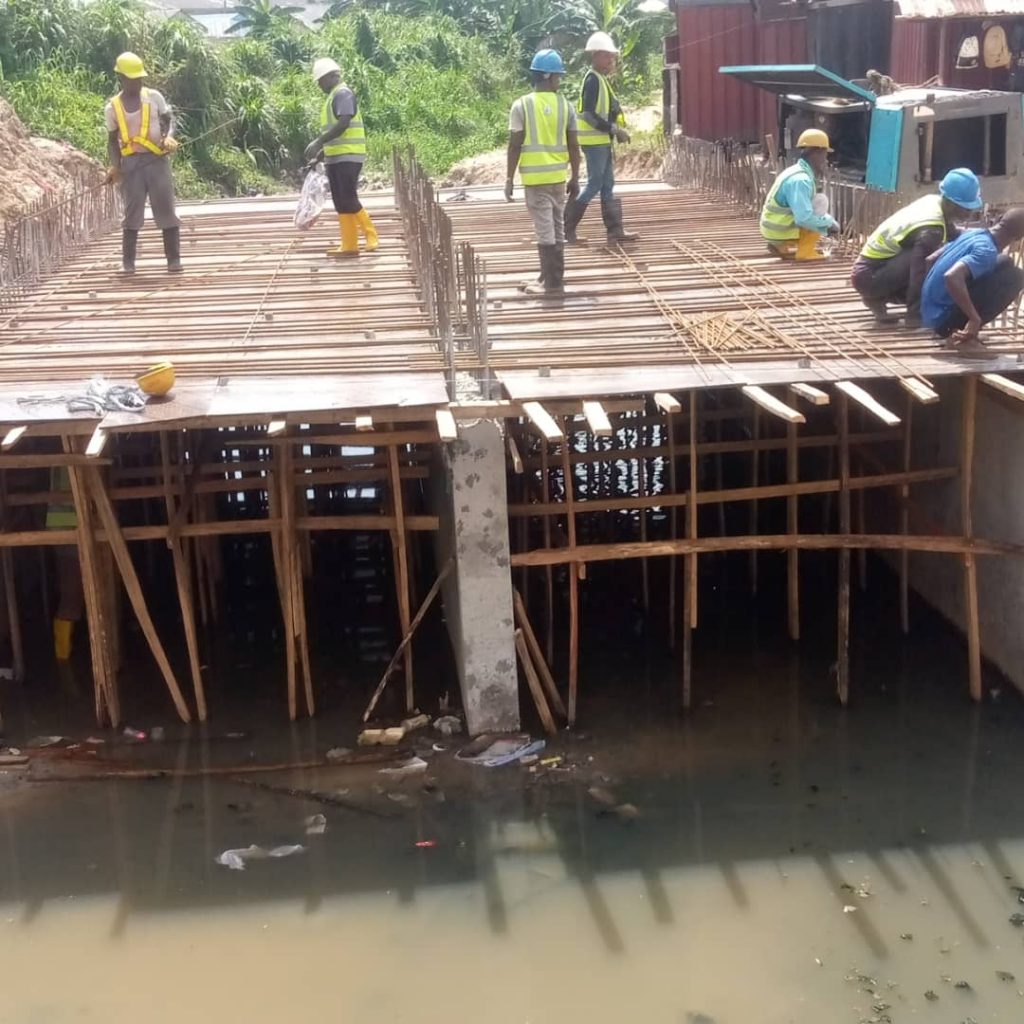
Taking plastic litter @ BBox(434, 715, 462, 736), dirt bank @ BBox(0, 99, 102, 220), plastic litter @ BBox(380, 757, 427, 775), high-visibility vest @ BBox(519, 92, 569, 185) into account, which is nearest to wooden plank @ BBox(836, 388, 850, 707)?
plastic litter @ BBox(434, 715, 462, 736)

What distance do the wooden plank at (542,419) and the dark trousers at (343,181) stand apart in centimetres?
455

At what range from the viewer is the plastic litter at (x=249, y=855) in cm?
654

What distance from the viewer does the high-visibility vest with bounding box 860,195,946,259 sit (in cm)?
783

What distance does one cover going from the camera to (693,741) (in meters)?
7.62

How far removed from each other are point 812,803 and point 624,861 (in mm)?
1142

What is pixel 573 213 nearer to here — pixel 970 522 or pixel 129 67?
pixel 129 67

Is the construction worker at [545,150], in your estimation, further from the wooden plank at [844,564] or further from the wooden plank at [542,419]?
the wooden plank at [542,419]

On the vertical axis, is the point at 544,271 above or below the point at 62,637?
above

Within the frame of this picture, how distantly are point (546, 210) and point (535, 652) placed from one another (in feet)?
10.7

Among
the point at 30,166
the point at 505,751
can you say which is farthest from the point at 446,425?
the point at 30,166

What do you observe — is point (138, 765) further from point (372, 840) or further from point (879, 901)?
point (879, 901)

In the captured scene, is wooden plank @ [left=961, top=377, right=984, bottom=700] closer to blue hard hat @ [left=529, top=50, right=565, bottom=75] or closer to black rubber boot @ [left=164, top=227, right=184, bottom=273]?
blue hard hat @ [left=529, top=50, right=565, bottom=75]

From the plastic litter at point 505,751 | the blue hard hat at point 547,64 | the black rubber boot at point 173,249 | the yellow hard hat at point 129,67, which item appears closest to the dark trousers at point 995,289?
the blue hard hat at point 547,64

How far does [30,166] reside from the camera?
61.9 feet
